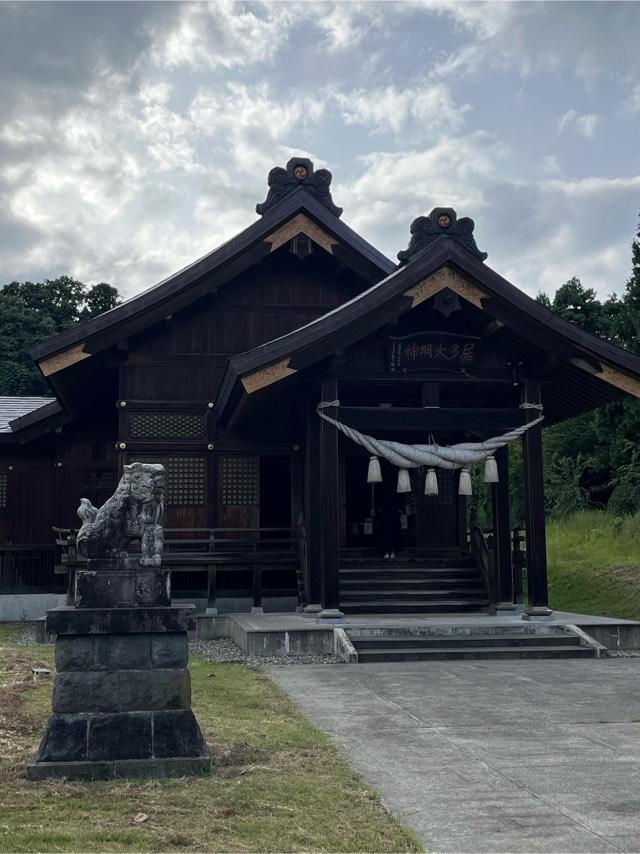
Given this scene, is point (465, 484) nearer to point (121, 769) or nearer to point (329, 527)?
point (329, 527)

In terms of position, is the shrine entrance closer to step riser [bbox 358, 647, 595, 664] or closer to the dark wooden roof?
the dark wooden roof

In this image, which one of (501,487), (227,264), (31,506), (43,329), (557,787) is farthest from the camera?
(43,329)

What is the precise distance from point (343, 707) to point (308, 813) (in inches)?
135

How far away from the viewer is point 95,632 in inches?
240

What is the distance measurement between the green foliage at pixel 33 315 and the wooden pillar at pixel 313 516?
97.0 feet

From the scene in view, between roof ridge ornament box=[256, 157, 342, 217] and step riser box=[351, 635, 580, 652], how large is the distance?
28.3ft

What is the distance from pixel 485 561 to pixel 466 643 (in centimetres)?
300

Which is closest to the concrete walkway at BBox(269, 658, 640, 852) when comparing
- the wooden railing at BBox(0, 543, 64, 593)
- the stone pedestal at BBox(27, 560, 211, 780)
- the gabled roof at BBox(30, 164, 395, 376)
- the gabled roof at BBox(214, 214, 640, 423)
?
the stone pedestal at BBox(27, 560, 211, 780)

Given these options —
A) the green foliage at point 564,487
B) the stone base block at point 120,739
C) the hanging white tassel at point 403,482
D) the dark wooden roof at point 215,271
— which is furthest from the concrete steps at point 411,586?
the green foliage at point 564,487

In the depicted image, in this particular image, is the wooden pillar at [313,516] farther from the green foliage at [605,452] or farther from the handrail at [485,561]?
the green foliage at [605,452]

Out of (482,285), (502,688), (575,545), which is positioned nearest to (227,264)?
(482,285)

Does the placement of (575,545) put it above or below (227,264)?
below

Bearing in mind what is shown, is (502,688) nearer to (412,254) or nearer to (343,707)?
(343,707)

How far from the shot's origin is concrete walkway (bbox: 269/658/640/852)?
486 cm
